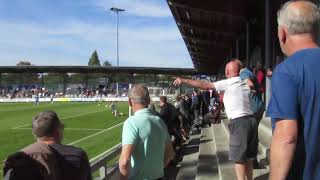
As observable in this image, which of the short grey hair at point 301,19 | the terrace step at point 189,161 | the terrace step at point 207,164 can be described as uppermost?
the short grey hair at point 301,19

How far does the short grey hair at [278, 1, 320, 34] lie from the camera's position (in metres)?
3.15

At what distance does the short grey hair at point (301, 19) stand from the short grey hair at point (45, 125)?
1945mm

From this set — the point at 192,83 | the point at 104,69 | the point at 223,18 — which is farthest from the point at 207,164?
the point at 104,69

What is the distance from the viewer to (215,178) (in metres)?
10.6

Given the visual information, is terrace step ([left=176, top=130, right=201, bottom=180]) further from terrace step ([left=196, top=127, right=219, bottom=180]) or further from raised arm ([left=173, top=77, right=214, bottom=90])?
raised arm ([left=173, top=77, right=214, bottom=90])

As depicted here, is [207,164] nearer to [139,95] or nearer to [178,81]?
[178,81]

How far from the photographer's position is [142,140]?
518 cm

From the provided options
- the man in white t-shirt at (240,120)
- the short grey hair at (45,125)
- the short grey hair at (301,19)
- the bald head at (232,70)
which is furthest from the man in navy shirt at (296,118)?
the bald head at (232,70)

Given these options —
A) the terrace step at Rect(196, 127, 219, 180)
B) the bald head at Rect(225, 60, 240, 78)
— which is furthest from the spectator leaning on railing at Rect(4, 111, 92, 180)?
the terrace step at Rect(196, 127, 219, 180)

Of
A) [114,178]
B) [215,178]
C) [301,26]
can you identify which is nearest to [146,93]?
[301,26]

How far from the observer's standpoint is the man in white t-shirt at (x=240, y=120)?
24.3ft

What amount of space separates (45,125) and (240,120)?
12.2 feet

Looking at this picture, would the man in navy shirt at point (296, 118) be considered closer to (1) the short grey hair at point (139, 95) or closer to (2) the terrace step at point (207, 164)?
(1) the short grey hair at point (139, 95)

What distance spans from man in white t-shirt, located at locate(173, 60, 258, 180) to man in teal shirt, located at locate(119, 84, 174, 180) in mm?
2213
